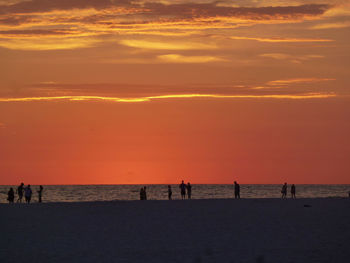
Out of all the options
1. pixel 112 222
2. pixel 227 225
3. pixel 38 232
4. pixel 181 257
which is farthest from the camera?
pixel 112 222

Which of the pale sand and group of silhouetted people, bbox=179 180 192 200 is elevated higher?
group of silhouetted people, bbox=179 180 192 200

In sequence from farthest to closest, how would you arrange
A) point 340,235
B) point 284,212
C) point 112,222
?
point 284,212 < point 112,222 < point 340,235

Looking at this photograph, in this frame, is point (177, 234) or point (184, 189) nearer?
point (177, 234)

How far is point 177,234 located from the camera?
2800 cm

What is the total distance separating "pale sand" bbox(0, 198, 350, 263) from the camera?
2200 cm

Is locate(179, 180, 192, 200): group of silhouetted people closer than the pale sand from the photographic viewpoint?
No

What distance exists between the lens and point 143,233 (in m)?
28.5

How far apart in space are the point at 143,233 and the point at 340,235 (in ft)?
A: 27.3

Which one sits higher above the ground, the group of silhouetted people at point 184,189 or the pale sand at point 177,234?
the group of silhouetted people at point 184,189

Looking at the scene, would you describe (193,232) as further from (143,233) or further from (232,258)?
(232,258)

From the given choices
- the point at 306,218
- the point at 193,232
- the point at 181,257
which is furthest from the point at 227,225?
the point at 181,257

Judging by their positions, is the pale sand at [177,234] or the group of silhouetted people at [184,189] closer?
the pale sand at [177,234]

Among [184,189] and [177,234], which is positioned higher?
[184,189]

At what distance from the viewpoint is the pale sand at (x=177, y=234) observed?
72.2ft
